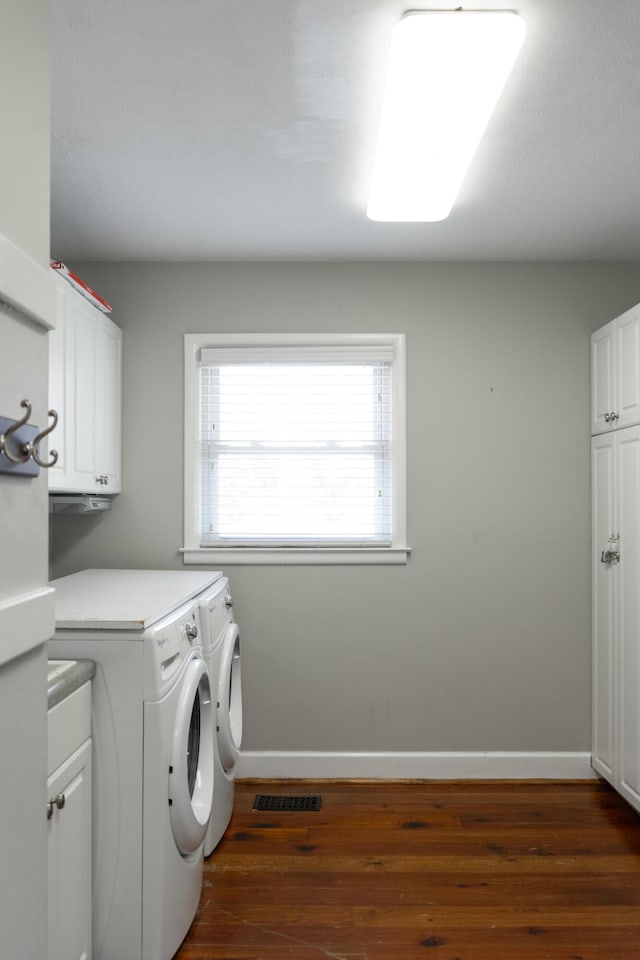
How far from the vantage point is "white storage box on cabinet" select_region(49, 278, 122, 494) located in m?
Answer: 2.44

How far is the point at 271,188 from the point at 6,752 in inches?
85.1

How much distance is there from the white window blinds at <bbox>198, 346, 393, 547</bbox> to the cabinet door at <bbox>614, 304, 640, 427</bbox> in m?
1.02

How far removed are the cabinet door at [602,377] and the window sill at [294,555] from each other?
1070 millimetres

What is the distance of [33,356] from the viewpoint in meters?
1.00

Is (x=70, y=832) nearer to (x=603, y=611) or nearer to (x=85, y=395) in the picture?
(x=85, y=395)

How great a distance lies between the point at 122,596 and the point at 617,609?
2091mm

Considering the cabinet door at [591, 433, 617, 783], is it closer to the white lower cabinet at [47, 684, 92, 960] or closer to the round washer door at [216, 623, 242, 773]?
the round washer door at [216, 623, 242, 773]

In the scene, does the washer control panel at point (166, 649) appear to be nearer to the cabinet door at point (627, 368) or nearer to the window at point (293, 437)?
the window at point (293, 437)

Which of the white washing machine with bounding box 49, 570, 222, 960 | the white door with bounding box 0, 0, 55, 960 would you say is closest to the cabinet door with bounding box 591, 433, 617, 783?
the white washing machine with bounding box 49, 570, 222, 960

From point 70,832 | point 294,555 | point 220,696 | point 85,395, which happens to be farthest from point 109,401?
point 70,832

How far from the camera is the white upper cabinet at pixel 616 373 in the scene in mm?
2820

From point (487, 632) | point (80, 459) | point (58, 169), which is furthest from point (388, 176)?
point (487, 632)

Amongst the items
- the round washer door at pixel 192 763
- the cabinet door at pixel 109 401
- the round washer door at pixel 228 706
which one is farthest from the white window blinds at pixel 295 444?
the round washer door at pixel 192 763

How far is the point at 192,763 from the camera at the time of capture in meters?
2.29
